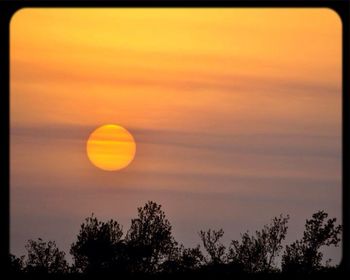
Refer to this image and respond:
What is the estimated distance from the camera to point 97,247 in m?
56.7

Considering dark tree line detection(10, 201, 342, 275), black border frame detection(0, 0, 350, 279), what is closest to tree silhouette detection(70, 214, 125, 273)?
dark tree line detection(10, 201, 342, 275)

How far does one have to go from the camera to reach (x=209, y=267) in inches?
2106

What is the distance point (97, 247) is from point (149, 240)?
268 cm

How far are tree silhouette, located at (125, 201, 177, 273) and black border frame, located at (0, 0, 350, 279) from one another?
51830 millimetres

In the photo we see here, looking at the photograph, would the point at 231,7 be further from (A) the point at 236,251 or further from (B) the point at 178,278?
(A) the point at 236,251

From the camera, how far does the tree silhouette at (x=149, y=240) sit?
185 ft

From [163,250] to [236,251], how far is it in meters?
3.76
